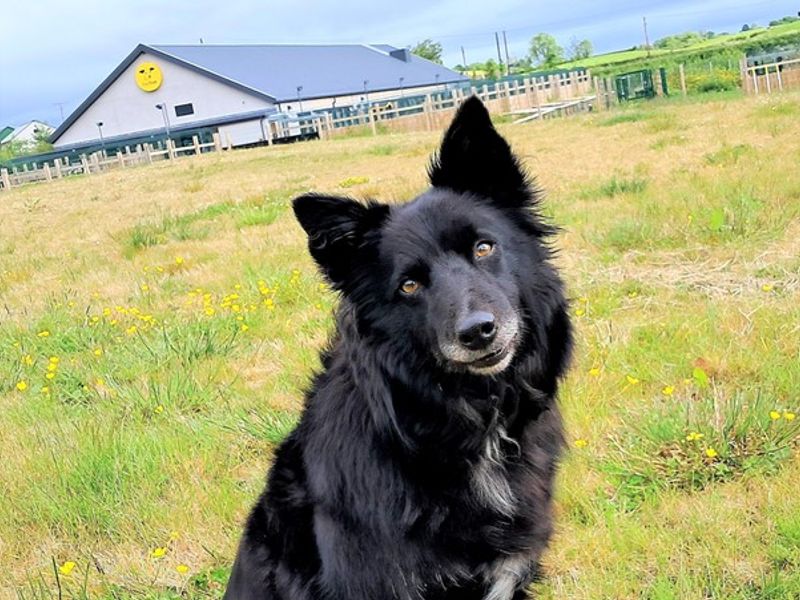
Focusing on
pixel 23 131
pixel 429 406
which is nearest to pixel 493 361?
pixel 429 406

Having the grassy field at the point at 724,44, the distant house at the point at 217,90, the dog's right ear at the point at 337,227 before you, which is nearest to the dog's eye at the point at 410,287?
the dog's right ear at the point at 337,227

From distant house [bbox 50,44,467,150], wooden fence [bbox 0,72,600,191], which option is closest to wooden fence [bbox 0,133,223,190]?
wooden fence [bbox 0,72,600,191]

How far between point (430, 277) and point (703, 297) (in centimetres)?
348

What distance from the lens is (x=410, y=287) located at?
263 centimetres

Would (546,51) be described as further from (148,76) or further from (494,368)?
(494,368)

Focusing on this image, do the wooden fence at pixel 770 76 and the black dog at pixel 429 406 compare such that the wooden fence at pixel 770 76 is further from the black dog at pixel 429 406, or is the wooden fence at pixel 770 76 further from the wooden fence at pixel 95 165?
the black dog at pixel 429 406

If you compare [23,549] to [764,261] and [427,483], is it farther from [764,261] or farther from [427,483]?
[764,261]

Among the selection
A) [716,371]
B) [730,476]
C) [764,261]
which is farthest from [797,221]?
[730,476]

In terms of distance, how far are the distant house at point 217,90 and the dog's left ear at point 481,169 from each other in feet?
154

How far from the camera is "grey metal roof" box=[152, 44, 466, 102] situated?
53.1 metres

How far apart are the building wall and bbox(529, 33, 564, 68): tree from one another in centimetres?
4451

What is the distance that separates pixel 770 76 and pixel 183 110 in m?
41.0

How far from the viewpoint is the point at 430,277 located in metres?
2.60

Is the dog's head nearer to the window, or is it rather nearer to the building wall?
the building wall
